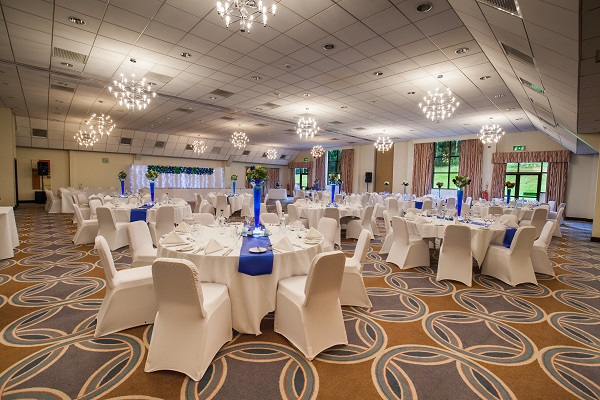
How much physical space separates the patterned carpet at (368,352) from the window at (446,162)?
39.9 feet

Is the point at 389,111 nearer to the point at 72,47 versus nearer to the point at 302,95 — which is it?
the point at 302,95

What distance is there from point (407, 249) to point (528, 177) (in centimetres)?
1234

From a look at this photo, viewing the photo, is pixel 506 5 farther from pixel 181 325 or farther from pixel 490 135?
pixel 490 135

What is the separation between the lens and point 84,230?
638 cm

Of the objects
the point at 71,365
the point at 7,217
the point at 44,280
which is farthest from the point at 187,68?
the point at 71,365

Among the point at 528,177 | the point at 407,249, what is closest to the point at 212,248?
the point at 407,249

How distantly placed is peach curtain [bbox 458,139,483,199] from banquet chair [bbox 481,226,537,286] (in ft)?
36.2

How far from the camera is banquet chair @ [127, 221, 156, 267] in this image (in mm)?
3760

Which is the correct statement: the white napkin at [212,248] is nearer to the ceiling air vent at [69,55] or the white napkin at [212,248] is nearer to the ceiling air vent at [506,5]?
the ceiling air vent at [506,5]

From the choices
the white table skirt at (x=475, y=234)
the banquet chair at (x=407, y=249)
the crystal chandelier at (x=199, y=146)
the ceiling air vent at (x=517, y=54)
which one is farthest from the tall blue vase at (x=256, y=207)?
the crystal chandelier at (x=199, y=146)

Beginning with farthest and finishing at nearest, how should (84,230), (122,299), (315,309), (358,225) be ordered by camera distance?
(358,225), (84,230), (122,299), (315,309)

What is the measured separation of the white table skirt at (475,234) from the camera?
4.83m

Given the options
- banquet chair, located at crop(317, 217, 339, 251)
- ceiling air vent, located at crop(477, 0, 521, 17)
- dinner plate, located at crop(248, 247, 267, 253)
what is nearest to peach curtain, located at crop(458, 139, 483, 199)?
ceiling air vent, located at crop(477, 0, 521, 17)

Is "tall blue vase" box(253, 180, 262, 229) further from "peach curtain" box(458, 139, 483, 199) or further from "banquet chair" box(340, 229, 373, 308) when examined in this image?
"peach curtain" box(458, 139, 483, 199)
